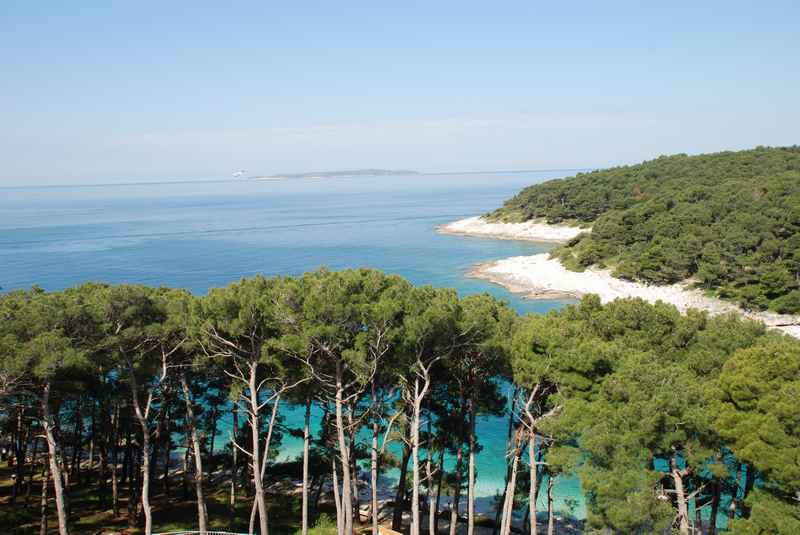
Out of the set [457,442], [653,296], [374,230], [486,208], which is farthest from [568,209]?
[457,442]

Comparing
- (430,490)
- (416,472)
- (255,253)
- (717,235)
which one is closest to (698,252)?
(717,235)

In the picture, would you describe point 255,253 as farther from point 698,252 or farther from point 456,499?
point 456,499

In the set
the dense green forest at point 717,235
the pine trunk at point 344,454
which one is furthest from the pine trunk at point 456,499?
the dense green forest at point 717,235

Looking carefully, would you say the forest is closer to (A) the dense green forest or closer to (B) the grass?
(B) the grass

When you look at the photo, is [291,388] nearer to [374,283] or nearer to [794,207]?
[374,283]

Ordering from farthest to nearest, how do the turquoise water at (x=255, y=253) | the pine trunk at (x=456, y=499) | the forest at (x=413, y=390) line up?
the turquoise water at (x=255, y=253), the pine trunk at (x=456, y=499), the forest at (x=413, y=390)

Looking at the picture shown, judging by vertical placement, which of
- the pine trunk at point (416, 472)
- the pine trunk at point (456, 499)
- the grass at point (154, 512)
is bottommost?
the grass at point (154, 512)

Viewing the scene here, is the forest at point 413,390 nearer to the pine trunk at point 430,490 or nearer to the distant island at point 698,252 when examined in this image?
the pine trunk at point 430,490
